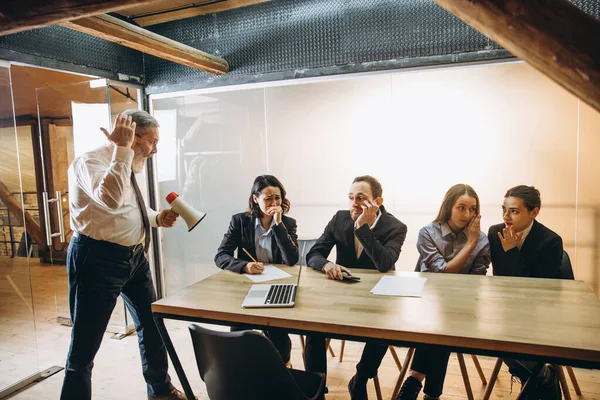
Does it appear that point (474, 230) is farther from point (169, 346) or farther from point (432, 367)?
point (169, 346)

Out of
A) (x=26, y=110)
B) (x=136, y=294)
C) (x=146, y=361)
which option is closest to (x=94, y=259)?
(x=136, y=294)

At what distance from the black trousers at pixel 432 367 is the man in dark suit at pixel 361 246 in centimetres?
21

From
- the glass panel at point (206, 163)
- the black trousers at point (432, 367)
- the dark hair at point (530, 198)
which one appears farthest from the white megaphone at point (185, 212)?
the dark hair at point (530, 198)

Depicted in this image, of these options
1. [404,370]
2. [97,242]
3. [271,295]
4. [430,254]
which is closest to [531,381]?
[404,370]

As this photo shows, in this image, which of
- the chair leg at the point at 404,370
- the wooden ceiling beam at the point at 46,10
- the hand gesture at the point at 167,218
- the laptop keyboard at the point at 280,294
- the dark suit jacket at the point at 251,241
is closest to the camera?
the wooden ceiling beam at the point at 46,10

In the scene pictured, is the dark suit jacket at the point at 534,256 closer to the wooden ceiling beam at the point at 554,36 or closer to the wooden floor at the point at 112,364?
the wooden floor at the point at 112,364

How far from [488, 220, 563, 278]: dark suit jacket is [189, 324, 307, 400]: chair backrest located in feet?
5.49

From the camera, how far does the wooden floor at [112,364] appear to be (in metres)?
2.85

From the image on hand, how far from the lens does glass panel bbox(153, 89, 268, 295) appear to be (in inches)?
158

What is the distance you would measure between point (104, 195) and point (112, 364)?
5.46ft

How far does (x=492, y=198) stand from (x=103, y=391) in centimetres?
307

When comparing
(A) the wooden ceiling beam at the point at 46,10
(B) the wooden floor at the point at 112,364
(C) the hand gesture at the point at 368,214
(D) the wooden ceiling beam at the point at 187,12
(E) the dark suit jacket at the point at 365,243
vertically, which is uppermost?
(D) the wooden ceiling beam at the point at 187,12

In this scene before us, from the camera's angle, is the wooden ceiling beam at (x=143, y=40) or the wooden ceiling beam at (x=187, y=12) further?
the wooden ceiling beam at (x=187, y=12)

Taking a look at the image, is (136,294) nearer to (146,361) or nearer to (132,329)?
(146,361)
